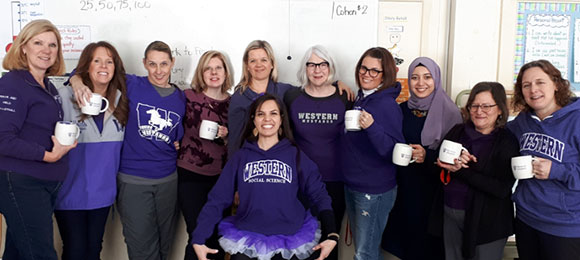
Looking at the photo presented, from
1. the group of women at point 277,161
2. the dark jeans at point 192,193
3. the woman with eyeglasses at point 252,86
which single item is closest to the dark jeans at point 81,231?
the group of women at point 277,161

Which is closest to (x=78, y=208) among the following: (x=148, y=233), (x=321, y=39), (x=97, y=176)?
(x=97, y=176)

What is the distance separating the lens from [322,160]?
7.29 ft

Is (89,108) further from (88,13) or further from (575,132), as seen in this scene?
(575,132)

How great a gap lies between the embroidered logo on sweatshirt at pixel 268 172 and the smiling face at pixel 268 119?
14 cm

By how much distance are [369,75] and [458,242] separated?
3.00 ft

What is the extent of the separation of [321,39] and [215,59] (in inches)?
29.4

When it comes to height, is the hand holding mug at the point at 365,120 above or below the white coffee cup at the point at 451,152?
above

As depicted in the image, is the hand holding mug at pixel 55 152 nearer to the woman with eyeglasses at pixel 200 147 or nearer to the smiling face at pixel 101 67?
the smiling face at pixel 101 67

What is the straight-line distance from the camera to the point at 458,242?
1921mm

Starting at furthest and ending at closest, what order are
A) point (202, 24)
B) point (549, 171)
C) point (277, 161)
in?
point (202, 24) < point (277, 161) < point (549, 171)

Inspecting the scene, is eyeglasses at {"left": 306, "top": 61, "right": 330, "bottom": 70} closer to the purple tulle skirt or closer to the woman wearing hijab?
the woman wearing hijab

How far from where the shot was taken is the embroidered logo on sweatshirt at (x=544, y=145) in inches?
67.9

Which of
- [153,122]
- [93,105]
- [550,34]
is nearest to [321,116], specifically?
[153,122]

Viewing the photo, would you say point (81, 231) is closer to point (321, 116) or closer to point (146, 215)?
point (146, 215)
